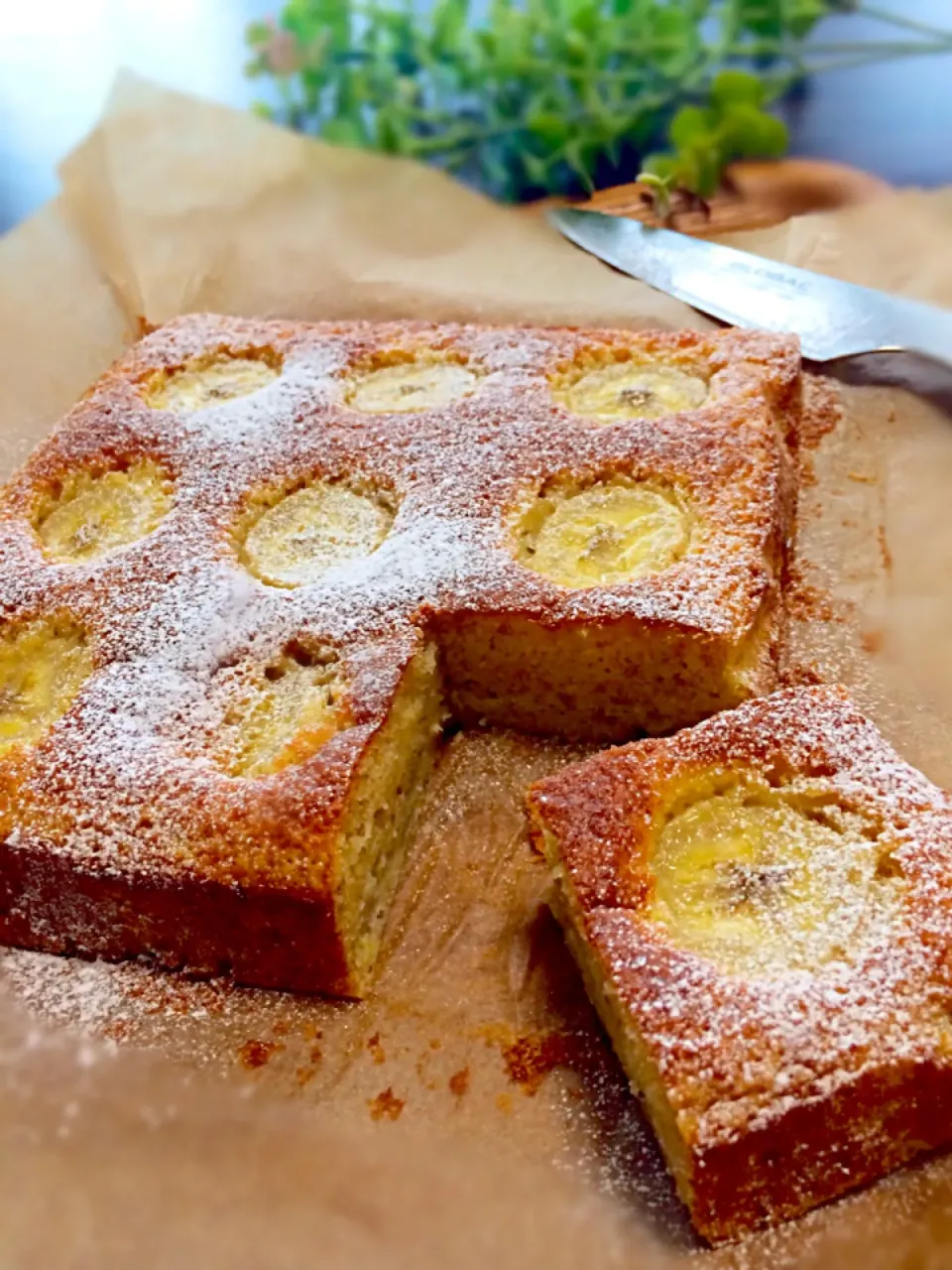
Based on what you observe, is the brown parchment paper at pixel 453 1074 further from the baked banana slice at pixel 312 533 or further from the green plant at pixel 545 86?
the green plant at pixel 545 86

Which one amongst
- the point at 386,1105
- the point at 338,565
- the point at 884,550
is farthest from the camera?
the point at 884,550

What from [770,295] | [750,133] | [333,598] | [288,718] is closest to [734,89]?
[750,133]

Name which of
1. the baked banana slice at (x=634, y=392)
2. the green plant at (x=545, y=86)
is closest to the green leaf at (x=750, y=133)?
the green plant at (x=545, y=86)

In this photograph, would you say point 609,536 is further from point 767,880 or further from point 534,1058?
point 534,1058

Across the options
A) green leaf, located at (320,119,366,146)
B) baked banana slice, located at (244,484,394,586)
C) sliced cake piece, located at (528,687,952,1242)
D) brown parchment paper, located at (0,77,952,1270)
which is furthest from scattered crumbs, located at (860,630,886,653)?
green leaf, located at (320,119,366,146)

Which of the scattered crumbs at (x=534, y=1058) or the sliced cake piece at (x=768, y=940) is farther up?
the sliced cake piece at (x=768, y=940)

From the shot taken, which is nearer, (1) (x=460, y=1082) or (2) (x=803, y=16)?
(1) (x=460, y=1082)
